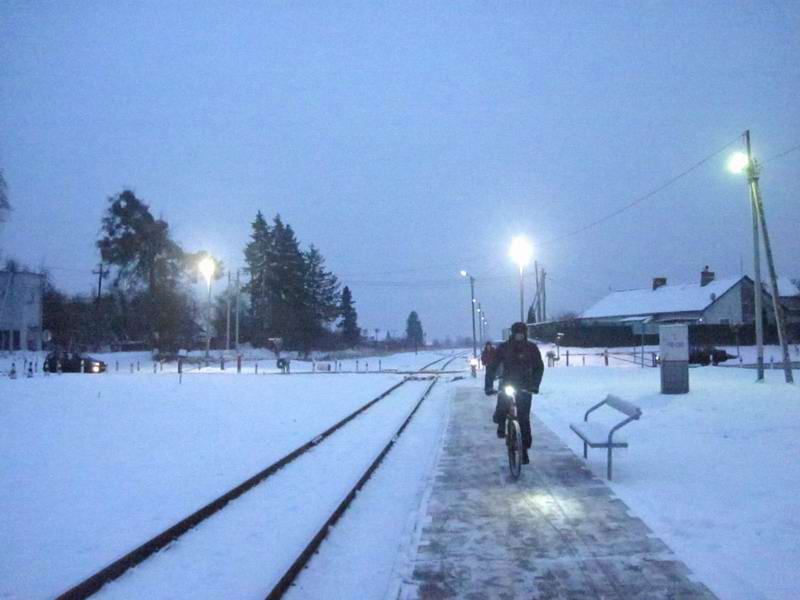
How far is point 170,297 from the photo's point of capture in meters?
60.4

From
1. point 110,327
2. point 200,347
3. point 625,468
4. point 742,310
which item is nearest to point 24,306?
point 110,327

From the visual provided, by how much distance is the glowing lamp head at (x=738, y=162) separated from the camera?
2225 cm

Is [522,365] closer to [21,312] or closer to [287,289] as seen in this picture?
[21,312]

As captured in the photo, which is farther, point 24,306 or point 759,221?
point 24,306

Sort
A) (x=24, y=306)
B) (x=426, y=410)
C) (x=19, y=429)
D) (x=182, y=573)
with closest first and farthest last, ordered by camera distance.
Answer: (x=182, y=573)
(x=19, y=429)
(x=426, y=410)
(x=24, y=306)

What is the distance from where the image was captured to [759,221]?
2309cm

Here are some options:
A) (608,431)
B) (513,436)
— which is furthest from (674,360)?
(513,436)

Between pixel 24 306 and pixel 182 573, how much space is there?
6085cm

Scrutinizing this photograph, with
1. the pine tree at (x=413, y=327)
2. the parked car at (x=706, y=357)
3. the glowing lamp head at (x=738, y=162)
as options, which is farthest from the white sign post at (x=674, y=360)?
the pine tree at (x=413, y=327)

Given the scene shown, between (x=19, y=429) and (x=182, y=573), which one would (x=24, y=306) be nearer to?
(x=19, y=429)

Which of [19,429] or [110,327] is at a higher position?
[110,327]

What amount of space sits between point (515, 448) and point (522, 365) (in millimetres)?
1071

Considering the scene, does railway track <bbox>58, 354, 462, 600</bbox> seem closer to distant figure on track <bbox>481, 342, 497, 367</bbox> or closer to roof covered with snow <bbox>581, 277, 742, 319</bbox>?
distant figure on track <bbox>481, 342, 497, 367</bbox>

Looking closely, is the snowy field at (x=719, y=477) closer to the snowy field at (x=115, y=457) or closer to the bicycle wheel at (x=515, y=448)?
the bicycle wheel at (x=515, y=448)
